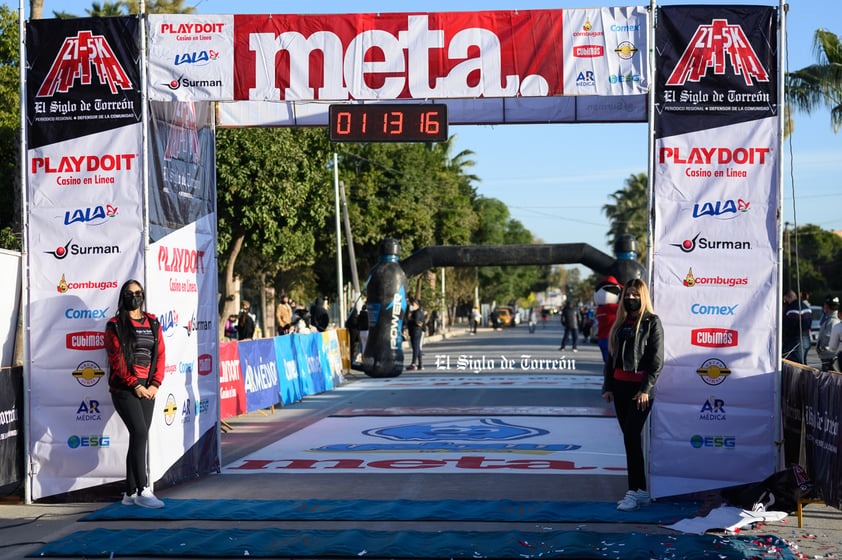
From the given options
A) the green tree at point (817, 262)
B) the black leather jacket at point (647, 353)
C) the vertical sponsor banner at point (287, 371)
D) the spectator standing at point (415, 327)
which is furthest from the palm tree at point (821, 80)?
the green tree at point (817, 262)

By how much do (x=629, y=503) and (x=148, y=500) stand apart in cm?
415

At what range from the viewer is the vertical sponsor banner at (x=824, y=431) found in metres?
7.56

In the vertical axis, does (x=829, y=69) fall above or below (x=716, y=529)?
above

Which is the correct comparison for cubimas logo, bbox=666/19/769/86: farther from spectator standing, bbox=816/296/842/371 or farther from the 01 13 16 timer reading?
spectator standing, bbox=816/296/842/371

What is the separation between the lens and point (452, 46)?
9.20m

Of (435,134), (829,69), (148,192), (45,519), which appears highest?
(829,69)

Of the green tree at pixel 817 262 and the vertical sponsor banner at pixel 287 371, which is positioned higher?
the green tree at pixel 817 262

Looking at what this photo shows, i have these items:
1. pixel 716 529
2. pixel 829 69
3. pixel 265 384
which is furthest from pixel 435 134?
pixel 829 69

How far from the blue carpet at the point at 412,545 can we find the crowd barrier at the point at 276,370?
6.07 meters

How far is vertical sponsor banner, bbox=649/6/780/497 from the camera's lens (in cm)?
861

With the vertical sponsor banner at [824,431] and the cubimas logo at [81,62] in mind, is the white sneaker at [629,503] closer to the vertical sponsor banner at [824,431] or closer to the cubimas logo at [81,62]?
the vertical sponsor banner at [824,431]

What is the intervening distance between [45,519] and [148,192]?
9.84ft

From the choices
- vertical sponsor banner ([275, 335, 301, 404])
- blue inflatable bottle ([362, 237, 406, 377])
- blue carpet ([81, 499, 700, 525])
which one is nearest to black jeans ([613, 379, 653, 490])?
blue carpet ([81, 499, 700, 525])

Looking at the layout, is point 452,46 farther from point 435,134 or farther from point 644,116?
point 644,116
